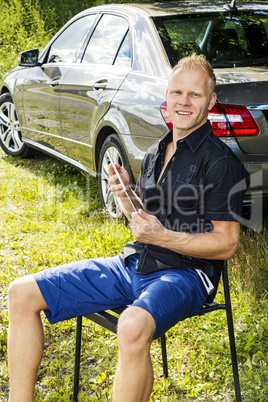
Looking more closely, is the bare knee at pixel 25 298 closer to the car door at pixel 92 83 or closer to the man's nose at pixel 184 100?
the man's nose at pixel 184 100

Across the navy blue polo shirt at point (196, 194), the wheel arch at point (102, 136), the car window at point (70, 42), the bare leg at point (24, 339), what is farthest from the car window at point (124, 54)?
the bare leg at point (24, 339)

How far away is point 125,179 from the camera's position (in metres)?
2.83

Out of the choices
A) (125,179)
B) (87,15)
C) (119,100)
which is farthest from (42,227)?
(125,179)

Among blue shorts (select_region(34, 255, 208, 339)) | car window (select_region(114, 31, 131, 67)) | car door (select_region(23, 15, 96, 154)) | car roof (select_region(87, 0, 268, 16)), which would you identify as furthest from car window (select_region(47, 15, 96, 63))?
blue shorts (select_region(34, 255, 208, 339))

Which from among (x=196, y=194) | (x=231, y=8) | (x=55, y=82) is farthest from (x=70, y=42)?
(x=196, y=194)

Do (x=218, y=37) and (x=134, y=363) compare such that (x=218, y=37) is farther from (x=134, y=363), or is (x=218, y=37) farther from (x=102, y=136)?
(x=134, y=363)

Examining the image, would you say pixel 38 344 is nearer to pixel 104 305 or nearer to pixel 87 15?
pixel 104 305

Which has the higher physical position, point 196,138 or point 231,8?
point 231,8

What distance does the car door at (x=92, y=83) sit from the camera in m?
4.93

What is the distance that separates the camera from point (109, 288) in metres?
2.69

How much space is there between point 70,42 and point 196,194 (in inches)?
152

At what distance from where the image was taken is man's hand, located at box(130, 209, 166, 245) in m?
2.47

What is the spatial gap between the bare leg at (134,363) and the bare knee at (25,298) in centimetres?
48

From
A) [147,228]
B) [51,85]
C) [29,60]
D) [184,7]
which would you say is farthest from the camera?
[29,60]
